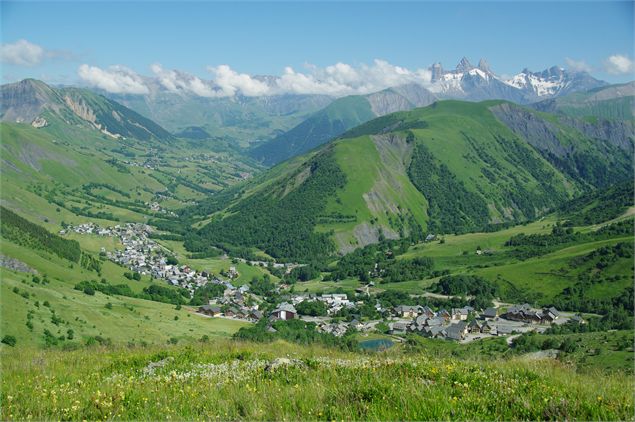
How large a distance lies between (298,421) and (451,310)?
12250 cm

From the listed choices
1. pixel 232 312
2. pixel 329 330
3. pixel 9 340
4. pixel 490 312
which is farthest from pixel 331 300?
pixel 9 340

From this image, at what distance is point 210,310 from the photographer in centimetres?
11712

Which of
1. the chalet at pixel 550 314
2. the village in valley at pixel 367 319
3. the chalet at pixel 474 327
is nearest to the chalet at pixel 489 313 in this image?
the village in valley at pixel 367 319

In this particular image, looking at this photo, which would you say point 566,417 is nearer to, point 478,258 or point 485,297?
point 485,297

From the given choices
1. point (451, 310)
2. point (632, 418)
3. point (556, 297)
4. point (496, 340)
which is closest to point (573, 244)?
point (556, 297)

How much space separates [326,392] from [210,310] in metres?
113

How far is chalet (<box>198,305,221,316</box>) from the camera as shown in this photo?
11619 centimetres

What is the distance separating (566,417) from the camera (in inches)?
328

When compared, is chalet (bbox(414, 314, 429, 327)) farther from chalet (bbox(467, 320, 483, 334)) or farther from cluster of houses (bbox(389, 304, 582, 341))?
chalet (bbox(467, 320, 483, 334))

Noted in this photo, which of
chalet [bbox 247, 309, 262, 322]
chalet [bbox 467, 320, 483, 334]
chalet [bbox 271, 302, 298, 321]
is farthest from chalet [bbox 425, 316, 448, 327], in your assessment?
chalet [bbox 247, 309, 262, 322]

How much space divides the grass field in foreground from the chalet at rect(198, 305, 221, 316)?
106 metres

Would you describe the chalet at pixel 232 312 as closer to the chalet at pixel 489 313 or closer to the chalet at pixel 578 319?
the chalet at pixel 489 313

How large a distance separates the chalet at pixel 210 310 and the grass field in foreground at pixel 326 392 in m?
106

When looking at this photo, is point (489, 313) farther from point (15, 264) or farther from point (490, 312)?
point (15, 264)
